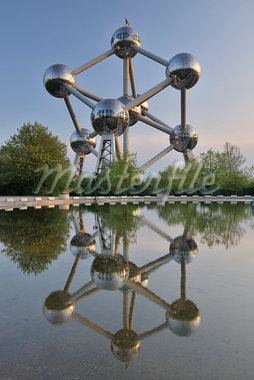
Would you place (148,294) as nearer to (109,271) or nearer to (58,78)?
(109,271)

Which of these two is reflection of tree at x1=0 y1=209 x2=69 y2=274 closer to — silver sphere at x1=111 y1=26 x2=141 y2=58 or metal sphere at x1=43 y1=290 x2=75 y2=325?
metal sphere at x1=43 y1=290 x2=75 y2=325

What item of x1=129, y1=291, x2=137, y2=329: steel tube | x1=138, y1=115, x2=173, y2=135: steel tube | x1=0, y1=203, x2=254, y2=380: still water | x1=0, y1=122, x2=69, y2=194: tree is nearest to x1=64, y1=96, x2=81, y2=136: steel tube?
x1=0, y1=122, x2=69, y2=194: tree

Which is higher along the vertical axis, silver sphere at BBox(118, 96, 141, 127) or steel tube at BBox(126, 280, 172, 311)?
silver sphere at BBox(118, 96, 141, 127)

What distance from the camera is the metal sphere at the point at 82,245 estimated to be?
7.28 m

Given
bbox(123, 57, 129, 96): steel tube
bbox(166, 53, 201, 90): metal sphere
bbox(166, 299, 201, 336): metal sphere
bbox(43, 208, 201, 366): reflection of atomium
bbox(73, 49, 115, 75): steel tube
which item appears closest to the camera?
bbox(43, 208, 201, 366): reflection of atomium

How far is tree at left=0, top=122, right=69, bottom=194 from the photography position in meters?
37.8

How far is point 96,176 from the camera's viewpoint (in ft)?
142

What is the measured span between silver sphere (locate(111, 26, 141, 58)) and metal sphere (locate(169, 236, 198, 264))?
142 feet

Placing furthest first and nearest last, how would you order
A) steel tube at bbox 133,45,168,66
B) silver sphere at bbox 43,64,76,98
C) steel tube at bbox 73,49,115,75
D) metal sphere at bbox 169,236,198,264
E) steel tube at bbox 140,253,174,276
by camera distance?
steel tube at bbox 73,49,115,75
steel tube at bbox 133,45,168,66
silver sphere at bbox 43,64,76,98
metal sphere at bbox 169,236,198,264
steel tube at bbox 140,253,174,276

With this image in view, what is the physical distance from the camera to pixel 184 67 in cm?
4181

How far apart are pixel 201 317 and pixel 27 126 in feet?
135

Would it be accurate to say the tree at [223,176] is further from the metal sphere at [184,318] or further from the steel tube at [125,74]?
the metal sphere at [184,318]

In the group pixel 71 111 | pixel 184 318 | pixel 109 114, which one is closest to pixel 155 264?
pixel 184 318

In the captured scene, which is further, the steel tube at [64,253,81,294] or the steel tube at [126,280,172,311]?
the steel tube at [64,253,81,294]
